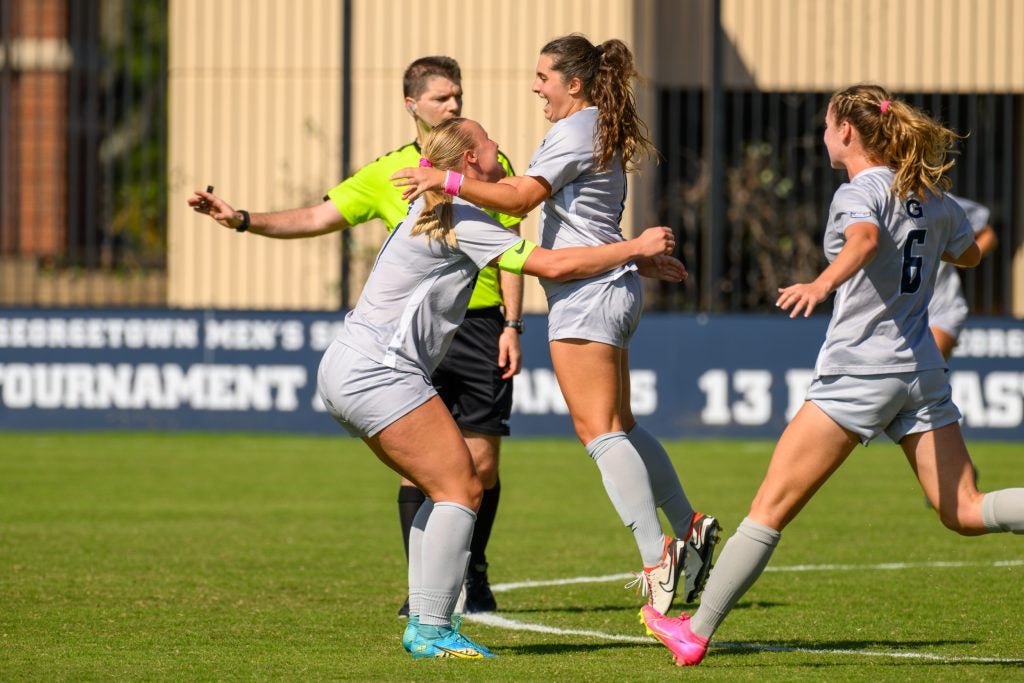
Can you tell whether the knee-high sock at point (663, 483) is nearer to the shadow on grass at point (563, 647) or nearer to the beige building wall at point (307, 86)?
the shadow on grass at point (563, 647)

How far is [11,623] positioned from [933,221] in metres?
3.71

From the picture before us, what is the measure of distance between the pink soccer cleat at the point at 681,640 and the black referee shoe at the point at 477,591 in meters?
1.33

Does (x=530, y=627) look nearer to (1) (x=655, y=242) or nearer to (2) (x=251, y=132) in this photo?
(1) (x=655, y=242)

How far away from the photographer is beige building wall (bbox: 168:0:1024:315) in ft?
56.9

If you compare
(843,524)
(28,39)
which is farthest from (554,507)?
(28,39)

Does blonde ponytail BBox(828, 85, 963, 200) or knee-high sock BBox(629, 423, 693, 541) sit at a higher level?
blonde ponytail BBox(828, 85, 963, 200)

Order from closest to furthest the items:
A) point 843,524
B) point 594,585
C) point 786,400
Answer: point 594,585, point 843,524, point 786,400

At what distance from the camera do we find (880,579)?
7465 mm

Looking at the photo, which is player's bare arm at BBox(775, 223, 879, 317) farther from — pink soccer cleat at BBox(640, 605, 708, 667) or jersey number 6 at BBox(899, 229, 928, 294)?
pink soccer cleat at BBox(640, 605, 708, 667)

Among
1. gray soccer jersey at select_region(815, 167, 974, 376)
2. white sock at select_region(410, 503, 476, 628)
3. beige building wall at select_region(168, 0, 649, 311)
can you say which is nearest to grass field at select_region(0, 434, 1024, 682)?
white sock at select_region(410, 503, 476, 628)

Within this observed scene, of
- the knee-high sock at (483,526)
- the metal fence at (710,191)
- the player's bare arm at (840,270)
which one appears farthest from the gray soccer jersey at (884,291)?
the metal fence at (710,191)

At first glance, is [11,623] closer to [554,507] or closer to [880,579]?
[880,579]

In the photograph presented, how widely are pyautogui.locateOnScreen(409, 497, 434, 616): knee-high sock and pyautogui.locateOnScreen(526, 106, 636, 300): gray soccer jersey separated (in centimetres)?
91

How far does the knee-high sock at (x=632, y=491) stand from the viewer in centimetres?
582
